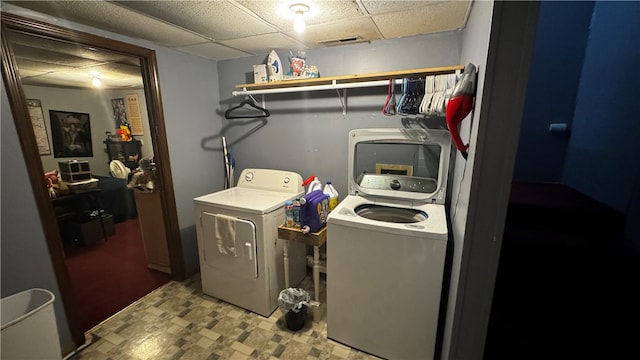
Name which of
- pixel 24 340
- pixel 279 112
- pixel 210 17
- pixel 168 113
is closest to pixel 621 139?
pixel 279 112

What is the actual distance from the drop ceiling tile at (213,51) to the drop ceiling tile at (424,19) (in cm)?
133

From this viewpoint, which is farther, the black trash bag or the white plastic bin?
the black trash bag

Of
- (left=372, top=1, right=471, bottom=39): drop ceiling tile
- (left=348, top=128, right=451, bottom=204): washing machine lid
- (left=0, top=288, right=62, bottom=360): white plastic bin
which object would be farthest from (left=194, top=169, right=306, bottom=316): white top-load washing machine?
(left=372, top=1, right=471, bottom=39): drop ceiling tile

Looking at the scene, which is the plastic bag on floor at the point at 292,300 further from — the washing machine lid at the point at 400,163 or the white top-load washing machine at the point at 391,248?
the washing machine lid at the point at 400,163

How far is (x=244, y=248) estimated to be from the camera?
6.19ft

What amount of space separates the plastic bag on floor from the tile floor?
184 mm

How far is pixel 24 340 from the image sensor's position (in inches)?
50.7

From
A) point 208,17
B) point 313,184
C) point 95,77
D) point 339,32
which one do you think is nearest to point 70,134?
point 95,77

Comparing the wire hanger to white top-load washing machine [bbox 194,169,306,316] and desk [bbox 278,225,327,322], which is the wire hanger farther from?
desk [bbox 278,225,327,322]

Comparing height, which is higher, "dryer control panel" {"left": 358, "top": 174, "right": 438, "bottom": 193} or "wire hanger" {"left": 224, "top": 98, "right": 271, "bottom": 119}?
"wire hanger" {"left": 224, "top": 98, "right": 271, "bottom": 119}

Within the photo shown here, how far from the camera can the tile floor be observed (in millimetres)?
1670

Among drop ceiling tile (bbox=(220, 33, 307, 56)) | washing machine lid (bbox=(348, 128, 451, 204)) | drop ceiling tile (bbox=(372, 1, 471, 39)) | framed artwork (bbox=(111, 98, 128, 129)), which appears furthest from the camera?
framed artwork (bbox=(111, 98, 128, 129))

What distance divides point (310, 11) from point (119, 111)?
193 inches

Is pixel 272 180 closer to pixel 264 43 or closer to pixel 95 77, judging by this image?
pixel 264 43
